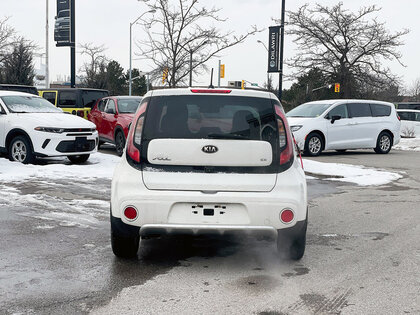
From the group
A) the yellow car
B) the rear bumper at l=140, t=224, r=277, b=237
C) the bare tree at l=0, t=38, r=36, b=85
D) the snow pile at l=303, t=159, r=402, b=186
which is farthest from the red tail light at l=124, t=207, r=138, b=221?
the bare tree at l=0, t=38, r=36, b=85

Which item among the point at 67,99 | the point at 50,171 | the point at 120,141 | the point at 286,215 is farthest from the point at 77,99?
the point at 286,215

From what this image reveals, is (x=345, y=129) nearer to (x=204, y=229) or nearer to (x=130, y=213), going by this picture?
(x=204, y=229)

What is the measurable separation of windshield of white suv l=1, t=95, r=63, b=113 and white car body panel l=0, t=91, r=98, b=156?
0.16 m

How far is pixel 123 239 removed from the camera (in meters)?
5.05

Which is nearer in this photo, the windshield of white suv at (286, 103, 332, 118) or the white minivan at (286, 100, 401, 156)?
the white minivan at (286, 100, 401, 156)

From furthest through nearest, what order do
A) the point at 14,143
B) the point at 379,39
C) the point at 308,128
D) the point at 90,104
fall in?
the point at 379,39 → the point at 90,104 → the point at 308,128 → the point at 14,143

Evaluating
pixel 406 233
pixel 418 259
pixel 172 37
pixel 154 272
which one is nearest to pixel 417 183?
pixel 406 233

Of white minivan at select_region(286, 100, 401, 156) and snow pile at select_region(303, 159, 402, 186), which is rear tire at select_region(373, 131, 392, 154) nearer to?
white minivan at select_region(286, 100, 401, 156)

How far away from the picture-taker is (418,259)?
5.38 m

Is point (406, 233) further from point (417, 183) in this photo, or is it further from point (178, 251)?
point (417, 183)

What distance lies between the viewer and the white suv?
1191 cm

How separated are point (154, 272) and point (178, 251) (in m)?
0.78

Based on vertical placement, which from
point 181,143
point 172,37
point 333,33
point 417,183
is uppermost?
point 333,33

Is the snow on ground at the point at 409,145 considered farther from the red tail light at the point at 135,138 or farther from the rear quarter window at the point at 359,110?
the red tail light at the point at 135,138
